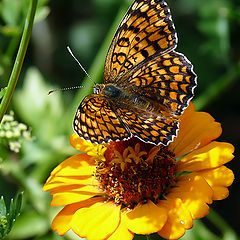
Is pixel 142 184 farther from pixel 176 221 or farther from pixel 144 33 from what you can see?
pixel 144 33

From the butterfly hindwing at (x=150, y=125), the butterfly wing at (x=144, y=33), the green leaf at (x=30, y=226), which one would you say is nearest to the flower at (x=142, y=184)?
the butterfly hindwing at (x=150, y=125)

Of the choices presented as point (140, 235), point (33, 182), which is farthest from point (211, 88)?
point (140, 235)

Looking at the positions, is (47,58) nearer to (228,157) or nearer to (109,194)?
(109,194)

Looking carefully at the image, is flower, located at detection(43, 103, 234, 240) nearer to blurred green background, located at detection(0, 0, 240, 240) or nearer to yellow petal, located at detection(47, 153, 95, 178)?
yellow petal, located at detection(47, 153, 95, 178)

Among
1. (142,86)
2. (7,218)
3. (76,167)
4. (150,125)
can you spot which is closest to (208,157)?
(150,125)

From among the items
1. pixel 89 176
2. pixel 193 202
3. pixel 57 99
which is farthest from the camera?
pixel 57 99

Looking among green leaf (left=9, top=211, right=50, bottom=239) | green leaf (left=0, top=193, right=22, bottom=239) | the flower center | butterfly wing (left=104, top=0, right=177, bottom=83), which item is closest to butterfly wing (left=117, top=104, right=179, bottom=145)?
the flower center

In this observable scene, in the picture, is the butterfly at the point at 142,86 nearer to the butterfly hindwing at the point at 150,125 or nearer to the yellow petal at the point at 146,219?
the butterfly hindwing at the point at 150,125
